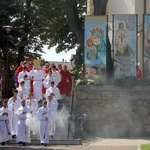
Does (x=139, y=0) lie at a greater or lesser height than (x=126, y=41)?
greater

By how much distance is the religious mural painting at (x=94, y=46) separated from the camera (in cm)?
2248

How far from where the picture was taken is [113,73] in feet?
76.6

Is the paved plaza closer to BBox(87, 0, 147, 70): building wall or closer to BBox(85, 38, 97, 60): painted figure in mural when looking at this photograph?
BBox(85, 38, 97, 60): painted figure in mural

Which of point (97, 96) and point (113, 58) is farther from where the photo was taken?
point (113, 58)

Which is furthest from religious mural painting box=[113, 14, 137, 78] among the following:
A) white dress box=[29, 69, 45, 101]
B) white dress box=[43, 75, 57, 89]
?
white dress box=[29, 69, 45, 101]

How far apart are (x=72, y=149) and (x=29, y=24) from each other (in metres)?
24.8

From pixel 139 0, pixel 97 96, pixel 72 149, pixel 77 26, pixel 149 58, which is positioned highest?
pixel 139 0

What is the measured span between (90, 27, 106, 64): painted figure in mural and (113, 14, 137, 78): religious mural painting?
57 centimetres

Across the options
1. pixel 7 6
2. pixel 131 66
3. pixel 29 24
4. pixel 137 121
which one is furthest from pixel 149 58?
pixel 29 24

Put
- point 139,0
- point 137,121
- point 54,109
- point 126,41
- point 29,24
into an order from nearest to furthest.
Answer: point 54,109
point 137,121
point 126,41
point 139,0
point 29,24

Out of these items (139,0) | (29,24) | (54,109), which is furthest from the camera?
(29,24)

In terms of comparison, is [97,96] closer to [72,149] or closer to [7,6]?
[72,149]

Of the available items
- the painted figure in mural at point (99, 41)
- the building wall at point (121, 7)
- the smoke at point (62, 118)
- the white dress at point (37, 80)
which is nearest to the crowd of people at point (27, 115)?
the white dress at point (37, 80)

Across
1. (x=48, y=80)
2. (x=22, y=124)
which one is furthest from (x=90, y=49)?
(x=22, y=124)
